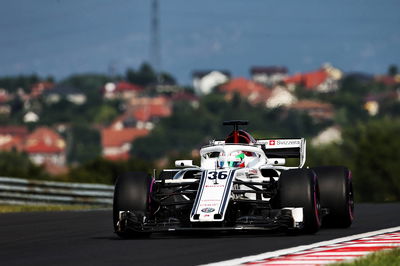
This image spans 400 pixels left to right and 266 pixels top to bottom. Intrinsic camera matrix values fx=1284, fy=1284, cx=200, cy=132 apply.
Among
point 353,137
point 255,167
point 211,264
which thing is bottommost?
point 211,264

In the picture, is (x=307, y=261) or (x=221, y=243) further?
(x=221, y=243)

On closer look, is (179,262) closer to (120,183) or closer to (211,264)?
(211,264)

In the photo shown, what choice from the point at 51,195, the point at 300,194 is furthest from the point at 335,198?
the point at 51,195

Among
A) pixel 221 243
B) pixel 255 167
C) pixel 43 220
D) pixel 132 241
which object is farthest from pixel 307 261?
A: pixel 43 220

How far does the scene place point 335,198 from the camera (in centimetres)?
1992

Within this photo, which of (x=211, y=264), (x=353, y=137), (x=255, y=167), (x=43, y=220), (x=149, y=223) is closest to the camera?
(x=211, y=264)

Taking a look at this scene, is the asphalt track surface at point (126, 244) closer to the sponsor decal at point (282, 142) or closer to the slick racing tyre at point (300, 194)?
the slick racing tyre at point (300, 194)

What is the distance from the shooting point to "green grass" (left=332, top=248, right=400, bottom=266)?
13.3 meters

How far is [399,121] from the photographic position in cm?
13938

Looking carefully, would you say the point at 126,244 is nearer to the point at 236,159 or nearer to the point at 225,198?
the point at 225,198

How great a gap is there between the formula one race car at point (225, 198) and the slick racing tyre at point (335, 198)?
0.07 feet

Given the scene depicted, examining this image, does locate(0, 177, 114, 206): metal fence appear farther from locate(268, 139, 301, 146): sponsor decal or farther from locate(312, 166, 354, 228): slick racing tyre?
locate(312, 166, 354, 228): slick racing tyre

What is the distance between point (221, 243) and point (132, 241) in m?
1.43

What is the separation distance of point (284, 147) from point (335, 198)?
1990 mm
